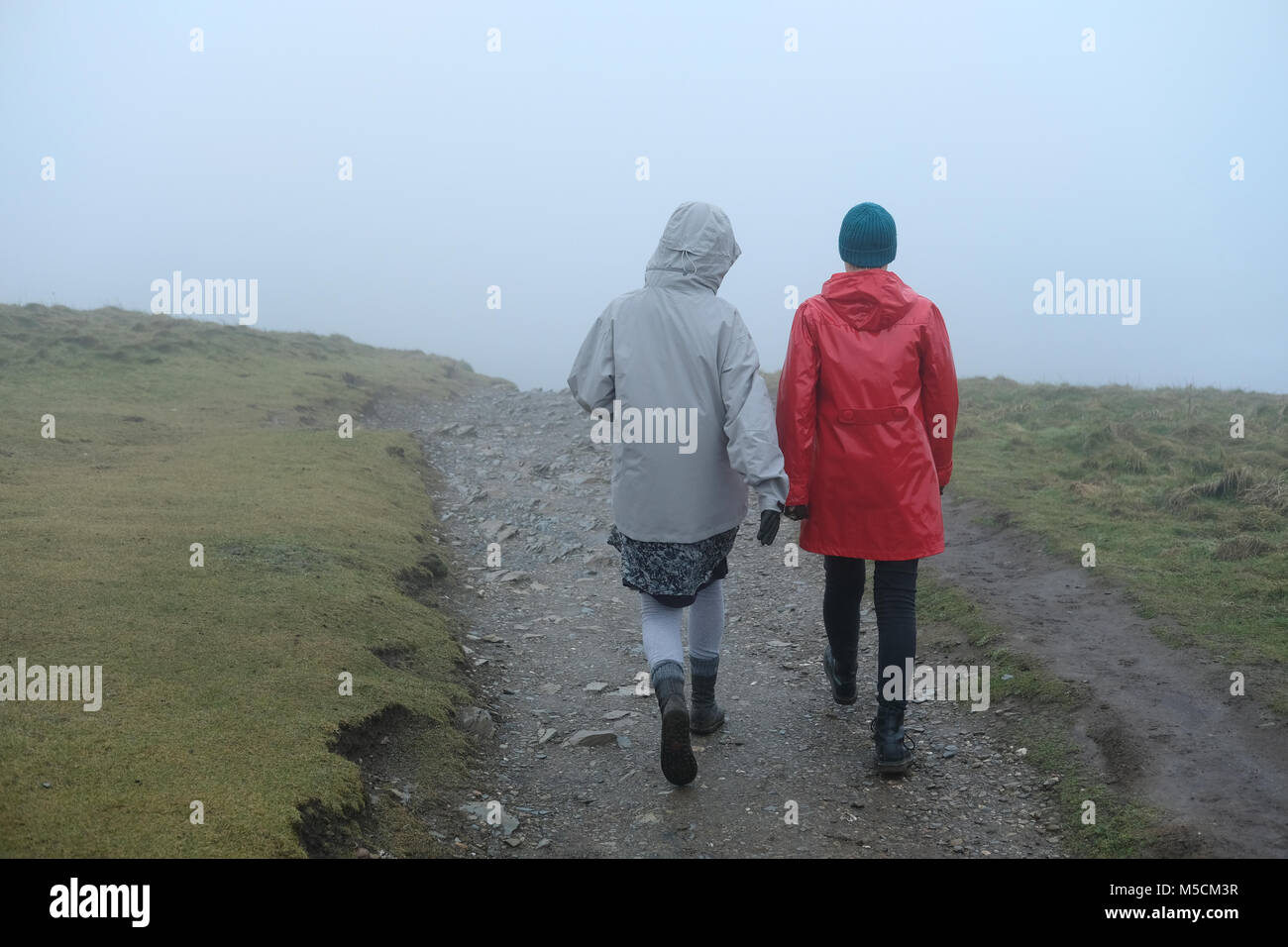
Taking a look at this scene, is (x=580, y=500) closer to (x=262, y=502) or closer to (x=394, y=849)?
(x=262, y=502)

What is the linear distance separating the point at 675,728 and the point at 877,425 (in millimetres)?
2299

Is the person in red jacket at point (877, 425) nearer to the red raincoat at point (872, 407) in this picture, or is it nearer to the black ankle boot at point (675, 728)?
the red raincoat at point (872, 407)

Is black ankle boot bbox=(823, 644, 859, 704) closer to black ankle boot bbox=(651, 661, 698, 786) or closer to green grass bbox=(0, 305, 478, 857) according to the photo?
black ankle boot bbox=(651, 661, 698, 786)

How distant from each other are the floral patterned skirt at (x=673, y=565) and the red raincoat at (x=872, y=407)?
61 centimetres

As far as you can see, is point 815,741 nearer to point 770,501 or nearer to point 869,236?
point 770,501

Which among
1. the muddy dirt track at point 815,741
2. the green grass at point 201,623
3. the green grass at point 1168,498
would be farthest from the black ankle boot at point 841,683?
the green grass at point 201,623

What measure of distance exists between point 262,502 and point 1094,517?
10835 mm

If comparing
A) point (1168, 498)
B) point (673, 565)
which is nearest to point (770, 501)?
point (673, 565)

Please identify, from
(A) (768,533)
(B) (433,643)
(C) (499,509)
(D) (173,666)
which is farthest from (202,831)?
(C) (499,509)

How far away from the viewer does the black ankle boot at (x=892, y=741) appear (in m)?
6.32

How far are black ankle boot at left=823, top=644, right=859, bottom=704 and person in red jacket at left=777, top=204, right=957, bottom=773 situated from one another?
0.92 m

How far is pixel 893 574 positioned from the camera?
6297 millimetres

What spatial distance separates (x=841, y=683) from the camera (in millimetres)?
7359

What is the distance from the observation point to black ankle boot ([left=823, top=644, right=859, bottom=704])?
24.0ft
